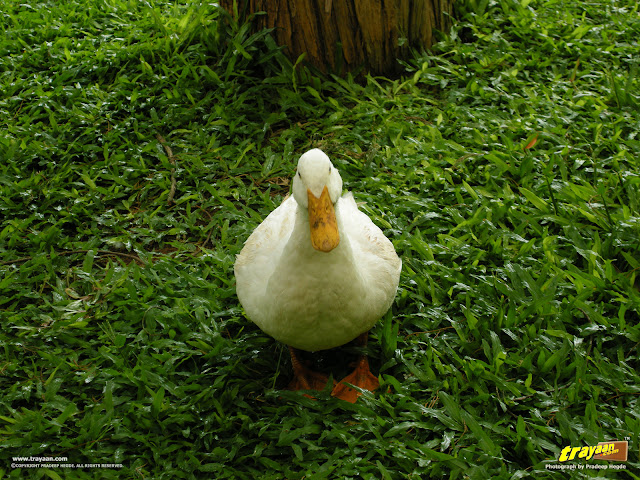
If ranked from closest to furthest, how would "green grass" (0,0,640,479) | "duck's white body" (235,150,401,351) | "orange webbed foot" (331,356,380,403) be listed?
"duck's white body" (235,150,401,351) < "green grass" (0,0,640,479) < "orange webbed foot" (331,356,380,403)

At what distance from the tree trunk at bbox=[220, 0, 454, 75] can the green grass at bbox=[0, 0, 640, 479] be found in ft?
0.49

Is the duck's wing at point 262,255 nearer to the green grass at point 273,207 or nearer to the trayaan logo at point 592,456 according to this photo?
the green grass at point 273,207

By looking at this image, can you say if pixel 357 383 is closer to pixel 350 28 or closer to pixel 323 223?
pixel 323 223

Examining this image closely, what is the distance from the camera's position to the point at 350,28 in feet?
13.3

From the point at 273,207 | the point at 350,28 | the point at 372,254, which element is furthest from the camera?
the point at 350,28

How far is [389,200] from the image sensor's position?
11.1ft

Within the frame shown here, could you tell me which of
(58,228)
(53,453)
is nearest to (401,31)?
(58,228)

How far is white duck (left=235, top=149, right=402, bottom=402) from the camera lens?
2047 mm

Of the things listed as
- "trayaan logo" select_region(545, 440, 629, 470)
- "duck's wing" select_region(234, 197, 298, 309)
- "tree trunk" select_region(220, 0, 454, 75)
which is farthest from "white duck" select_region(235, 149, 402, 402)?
"tree trunk" select_region(220, 0, 454, 75)

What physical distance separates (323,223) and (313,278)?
248 millimetres

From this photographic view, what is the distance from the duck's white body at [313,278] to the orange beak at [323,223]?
0.13ft

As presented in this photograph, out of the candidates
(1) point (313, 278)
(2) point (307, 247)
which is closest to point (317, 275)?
(1) point (313, 278)

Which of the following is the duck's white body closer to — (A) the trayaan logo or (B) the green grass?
(B) the green grass

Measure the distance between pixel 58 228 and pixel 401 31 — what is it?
2870mm
